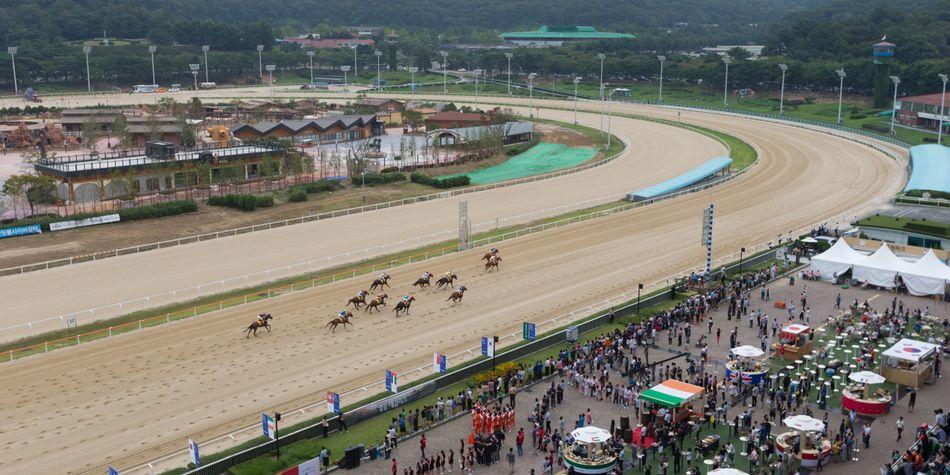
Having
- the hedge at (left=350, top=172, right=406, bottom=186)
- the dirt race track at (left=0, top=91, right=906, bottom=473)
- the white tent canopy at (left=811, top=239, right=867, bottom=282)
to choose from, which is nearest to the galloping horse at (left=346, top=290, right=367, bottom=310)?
the dirt race track at (left=0, top=91, right=906, bottom=473)

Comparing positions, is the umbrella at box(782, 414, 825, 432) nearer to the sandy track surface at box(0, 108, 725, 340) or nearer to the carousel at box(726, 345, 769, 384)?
the carousel at box(726, 345, 769, 384)

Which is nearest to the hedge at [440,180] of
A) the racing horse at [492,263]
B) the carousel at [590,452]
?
the racing horse at [492,263]

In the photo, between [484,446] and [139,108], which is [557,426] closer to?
[484,446]

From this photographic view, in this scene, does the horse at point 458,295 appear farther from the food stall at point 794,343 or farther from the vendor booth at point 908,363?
the vendor booth at point 908,363

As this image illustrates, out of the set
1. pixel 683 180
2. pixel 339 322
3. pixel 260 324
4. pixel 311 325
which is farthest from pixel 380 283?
pixel 683 180

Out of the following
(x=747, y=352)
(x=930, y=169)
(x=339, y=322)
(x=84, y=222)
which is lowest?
(x=339, y=322)

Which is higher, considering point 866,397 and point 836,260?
point 836,260

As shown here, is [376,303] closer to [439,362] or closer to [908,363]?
[439,362]
